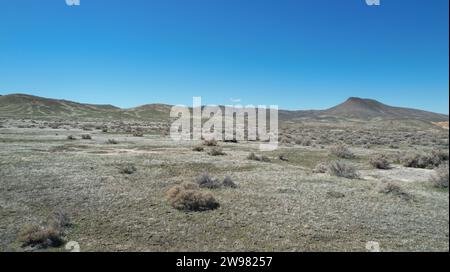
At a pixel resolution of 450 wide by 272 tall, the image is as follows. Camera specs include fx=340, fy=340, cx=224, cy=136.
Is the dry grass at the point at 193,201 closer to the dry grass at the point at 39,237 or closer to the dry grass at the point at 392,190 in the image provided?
the dry grass at the point at 39,237

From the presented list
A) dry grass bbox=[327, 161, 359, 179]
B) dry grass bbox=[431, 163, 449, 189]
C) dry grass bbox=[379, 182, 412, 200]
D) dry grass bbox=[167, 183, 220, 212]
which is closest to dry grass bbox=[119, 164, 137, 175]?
dry grass bbox=[167, 183, 220, 212]

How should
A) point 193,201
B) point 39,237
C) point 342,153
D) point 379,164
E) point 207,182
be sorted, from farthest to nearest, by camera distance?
point 342,153 < point 379,164 < point 207,182 < point 193,201 < point 39,237

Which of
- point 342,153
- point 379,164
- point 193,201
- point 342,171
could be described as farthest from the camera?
point 342,153

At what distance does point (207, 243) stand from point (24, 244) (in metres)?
4.51

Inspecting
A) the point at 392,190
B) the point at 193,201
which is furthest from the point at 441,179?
the point at 193,201

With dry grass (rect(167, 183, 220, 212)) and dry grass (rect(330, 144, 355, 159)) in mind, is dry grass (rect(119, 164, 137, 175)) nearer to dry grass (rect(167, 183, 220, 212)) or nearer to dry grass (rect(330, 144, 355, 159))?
dry grass (rect(167, 183, 220, 212))

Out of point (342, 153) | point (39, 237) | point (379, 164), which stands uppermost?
point (342, 153)

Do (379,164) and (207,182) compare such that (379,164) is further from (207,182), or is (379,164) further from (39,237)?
(39,237)

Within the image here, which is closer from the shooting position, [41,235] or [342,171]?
[41,235]

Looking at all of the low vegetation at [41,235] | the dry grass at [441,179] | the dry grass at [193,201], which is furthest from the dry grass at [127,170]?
the dry grass at [441,179]
